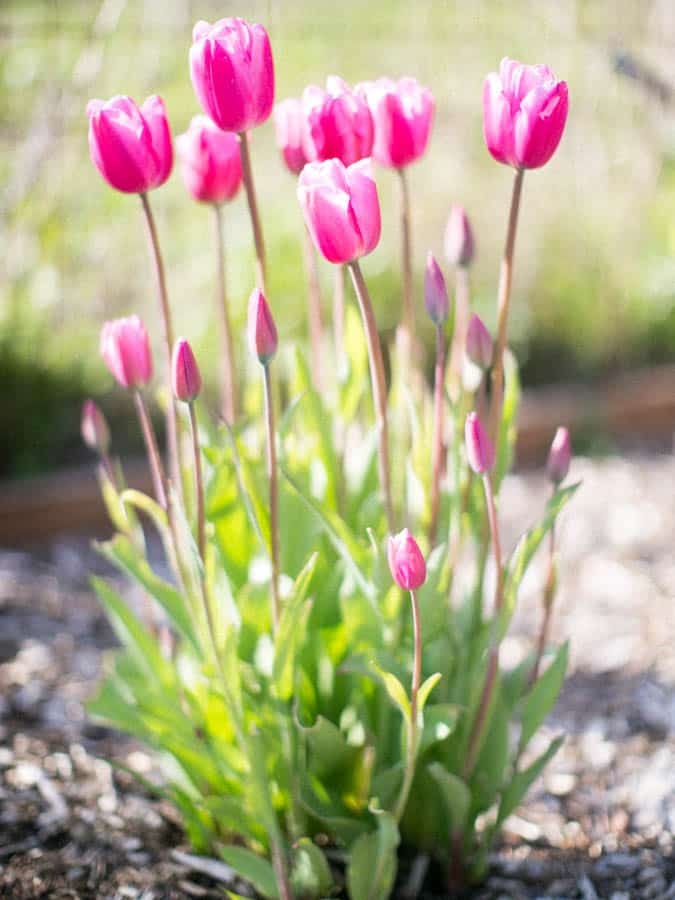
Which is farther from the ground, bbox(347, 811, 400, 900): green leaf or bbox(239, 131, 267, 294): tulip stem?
bbox(239, 131, 267, 294): tulip stem

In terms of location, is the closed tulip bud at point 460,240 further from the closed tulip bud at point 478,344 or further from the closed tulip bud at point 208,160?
the closed tulip bud at point 208,160

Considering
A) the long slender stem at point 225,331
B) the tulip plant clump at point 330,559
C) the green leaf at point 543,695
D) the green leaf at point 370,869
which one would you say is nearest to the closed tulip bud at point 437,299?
the tulip plant clump at point 330,559

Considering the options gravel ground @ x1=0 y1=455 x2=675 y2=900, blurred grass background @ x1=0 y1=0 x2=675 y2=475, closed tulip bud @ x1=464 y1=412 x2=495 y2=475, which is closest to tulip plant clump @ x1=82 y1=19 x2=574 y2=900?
closed tulip bud @ x1=464 y1=412 x2=495 y2=475

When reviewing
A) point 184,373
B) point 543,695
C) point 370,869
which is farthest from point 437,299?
point 370,869

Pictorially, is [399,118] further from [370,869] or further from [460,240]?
[370,869]

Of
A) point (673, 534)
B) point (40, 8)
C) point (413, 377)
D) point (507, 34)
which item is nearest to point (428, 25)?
point (507, 34)

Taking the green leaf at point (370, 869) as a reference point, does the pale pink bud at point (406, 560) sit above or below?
above

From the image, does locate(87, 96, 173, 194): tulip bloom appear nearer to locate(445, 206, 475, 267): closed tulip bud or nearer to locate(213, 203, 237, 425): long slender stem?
locate(213, 203, 237, 425): long slender stem
